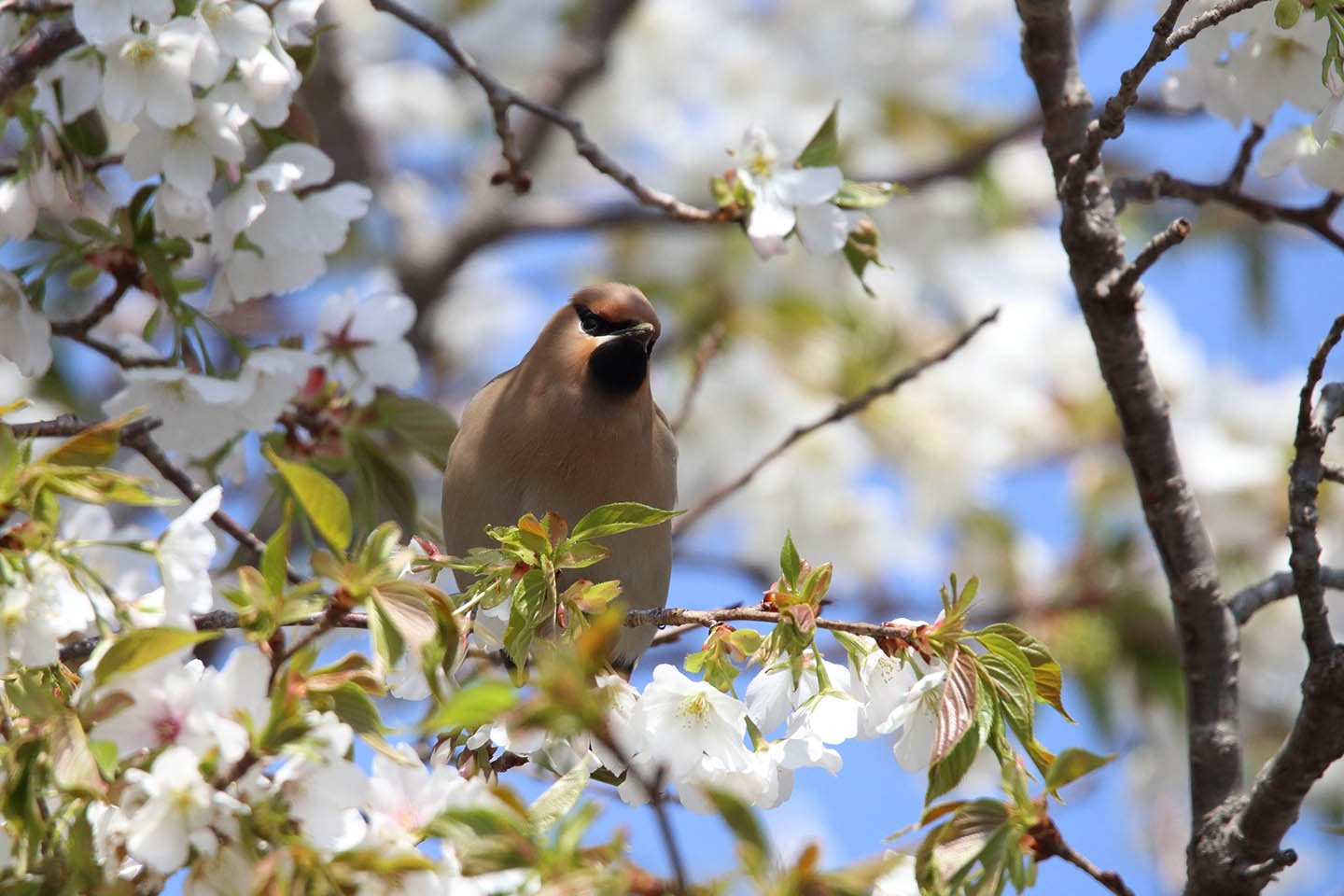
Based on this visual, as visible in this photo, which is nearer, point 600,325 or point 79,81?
point 79,81

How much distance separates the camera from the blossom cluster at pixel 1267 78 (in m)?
2.45

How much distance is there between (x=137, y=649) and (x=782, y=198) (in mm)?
1507

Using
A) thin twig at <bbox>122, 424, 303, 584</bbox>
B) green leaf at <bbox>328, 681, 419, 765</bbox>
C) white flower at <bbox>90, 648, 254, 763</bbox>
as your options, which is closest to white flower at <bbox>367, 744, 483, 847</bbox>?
green leaf at <bbox>328, 681, 419, 765</bbox>

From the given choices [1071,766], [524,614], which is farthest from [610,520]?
[1071,766]

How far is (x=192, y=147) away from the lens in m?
2.37

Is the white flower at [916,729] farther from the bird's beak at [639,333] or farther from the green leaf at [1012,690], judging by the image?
the bird's beak at [639,333]

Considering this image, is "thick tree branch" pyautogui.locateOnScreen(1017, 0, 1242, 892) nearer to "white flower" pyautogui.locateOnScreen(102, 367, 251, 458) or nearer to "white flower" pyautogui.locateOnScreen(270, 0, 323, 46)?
"white flower" pyautogui.locateOnScreen(270, 0, 323, 46)

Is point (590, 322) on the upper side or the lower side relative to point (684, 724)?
upper

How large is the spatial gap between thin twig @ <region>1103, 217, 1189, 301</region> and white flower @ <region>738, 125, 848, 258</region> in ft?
1.62

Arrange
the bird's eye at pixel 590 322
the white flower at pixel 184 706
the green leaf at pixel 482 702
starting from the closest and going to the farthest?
the green leaf at pixel 482 702 < the white flower at pixel 184 706 < the bird's eye at pixel 590 322

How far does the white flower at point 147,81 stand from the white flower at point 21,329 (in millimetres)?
289

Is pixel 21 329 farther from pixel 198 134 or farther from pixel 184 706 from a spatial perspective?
pixel 184 706

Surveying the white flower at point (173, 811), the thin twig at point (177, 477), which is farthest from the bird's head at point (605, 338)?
the white flower at point (173, 811)

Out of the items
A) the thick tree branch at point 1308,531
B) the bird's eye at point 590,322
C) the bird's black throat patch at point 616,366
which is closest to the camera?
the thick tree branch at point 1308,531
